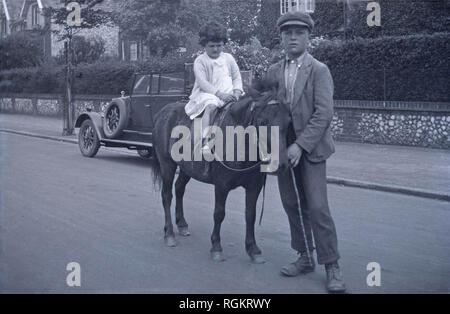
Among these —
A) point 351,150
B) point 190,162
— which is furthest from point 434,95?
point 190,162

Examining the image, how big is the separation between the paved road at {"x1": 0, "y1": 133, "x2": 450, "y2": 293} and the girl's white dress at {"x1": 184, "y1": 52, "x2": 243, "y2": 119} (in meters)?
1.53

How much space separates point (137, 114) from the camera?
14438 mm

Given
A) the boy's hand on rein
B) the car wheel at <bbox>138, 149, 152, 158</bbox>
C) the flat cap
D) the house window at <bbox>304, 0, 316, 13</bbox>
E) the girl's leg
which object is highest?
the house window at <bbox>304, 0, 316, 13</bbox>

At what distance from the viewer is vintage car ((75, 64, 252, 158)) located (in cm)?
1343

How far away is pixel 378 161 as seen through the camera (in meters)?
13.7

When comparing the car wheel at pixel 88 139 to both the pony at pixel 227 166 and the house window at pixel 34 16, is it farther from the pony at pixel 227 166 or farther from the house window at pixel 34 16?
the house window at pixel 34 16

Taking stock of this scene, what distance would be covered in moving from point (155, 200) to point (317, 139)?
185 inches

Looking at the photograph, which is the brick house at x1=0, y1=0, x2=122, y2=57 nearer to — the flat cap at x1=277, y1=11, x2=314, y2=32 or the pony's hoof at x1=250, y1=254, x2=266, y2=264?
the pony's hoof at x1=250, y1=254, x2=266, y2=264

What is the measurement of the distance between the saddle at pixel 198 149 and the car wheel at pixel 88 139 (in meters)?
8.74

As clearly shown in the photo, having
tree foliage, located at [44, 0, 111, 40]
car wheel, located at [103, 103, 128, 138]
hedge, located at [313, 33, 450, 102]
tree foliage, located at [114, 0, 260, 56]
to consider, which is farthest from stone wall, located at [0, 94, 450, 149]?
tree foliage, located at [114, 0, 260, 56]

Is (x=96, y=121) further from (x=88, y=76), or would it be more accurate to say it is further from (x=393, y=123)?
(x=88, y=76)

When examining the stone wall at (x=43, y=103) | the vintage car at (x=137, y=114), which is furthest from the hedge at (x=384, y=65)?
the stone wall at (x=43, y=103)

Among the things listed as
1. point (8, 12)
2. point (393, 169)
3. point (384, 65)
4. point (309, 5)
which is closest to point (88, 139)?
point (393, 169)

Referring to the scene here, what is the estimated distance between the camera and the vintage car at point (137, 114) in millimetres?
13508
